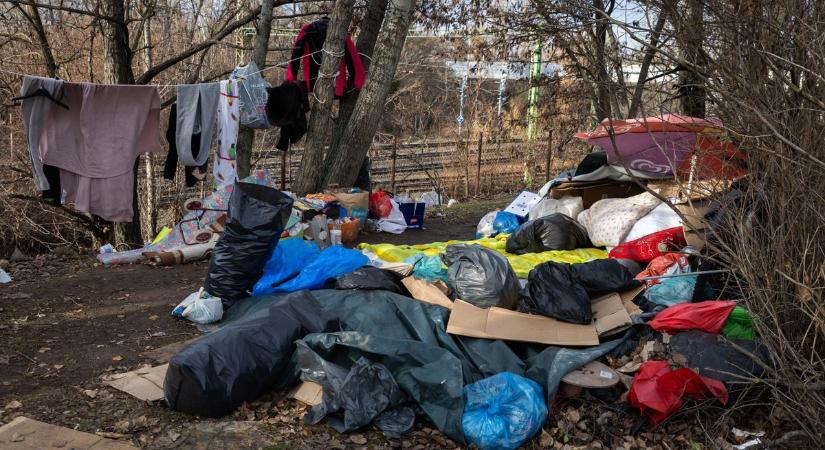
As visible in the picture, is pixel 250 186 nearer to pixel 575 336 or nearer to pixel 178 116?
pixel 178 116

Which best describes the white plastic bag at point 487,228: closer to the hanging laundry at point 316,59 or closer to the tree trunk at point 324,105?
the tree trunk at point 324,105

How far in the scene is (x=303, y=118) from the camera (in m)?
8.21

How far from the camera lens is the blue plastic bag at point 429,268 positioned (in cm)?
544

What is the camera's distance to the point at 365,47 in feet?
31.1

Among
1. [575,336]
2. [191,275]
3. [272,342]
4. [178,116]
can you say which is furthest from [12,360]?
[575,336]

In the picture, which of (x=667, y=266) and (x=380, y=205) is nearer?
(x=667, y=266)

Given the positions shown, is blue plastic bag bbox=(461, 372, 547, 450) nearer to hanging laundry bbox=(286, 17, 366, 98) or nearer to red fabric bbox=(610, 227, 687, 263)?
red fabric bbox=(610, 227, 687, 263)

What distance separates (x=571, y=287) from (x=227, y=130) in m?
4.04

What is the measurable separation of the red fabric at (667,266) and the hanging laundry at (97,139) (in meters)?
4.79

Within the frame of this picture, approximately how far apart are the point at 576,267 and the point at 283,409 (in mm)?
2373

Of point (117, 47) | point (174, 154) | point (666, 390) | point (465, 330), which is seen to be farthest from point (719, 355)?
point (117, 47)

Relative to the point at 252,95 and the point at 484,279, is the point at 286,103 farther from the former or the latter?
the point at 484,279

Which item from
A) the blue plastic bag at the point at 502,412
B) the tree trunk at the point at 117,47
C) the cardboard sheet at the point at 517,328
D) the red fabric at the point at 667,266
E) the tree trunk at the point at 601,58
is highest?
the tree trunk at the point at 117,47

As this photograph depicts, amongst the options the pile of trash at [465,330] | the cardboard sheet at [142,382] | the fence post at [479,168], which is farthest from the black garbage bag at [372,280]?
the fence post at [479,168]
